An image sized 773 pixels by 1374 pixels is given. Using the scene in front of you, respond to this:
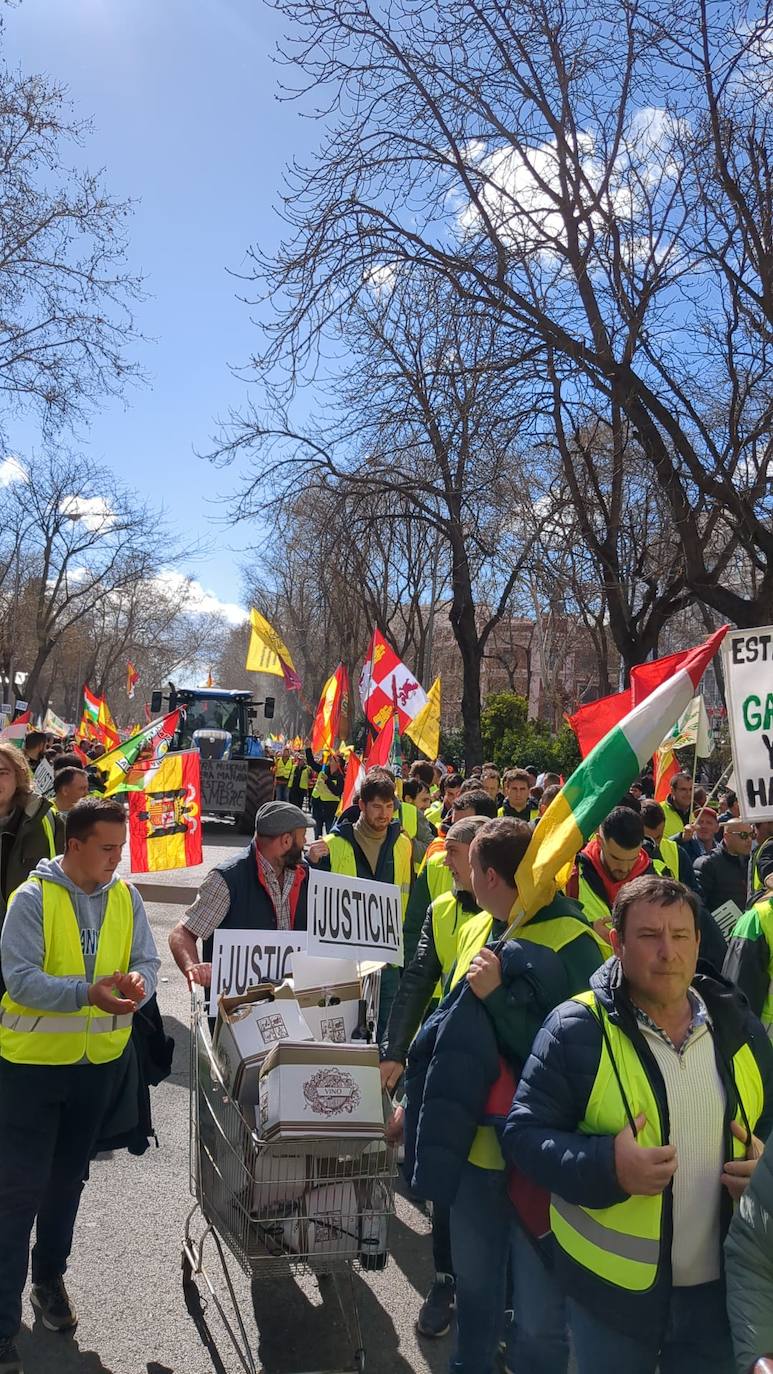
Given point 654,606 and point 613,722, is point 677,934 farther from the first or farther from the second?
point 654,606

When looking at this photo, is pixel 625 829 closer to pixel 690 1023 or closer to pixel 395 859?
pixel 395 859

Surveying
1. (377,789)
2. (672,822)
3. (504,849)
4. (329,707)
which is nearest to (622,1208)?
(504,849)

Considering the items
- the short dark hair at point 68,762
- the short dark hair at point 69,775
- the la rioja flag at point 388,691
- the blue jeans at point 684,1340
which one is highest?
the la rioja flag at point 388,691

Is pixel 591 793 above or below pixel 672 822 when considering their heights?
below

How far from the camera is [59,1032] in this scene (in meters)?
4.17

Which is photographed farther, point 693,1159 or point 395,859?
point 395,859

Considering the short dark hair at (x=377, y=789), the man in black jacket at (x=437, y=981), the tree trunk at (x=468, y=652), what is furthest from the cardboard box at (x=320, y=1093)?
the tree trunk at (x=468, y=652)

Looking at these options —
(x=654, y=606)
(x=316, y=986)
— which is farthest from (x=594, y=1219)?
(x=654, y=606)

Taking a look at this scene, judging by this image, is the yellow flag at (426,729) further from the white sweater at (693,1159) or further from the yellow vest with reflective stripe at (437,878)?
the white sweater at (693,1159)

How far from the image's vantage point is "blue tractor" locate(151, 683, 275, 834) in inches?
986

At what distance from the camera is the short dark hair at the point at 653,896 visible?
280 centimetres

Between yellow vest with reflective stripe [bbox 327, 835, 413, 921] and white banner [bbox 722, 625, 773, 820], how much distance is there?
1.98 m

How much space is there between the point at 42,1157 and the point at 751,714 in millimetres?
3210

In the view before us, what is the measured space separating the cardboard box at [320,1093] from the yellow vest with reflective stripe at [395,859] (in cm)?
225
